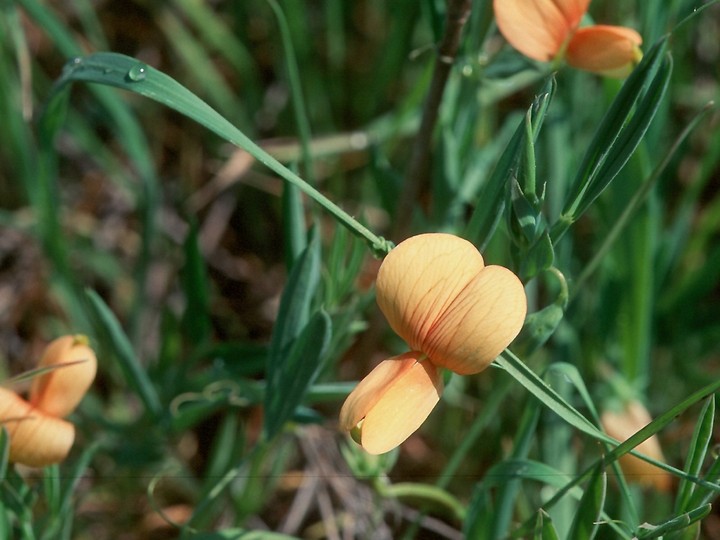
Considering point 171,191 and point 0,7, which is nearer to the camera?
point 0,7

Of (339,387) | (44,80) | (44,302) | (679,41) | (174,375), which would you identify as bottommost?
(44,302)

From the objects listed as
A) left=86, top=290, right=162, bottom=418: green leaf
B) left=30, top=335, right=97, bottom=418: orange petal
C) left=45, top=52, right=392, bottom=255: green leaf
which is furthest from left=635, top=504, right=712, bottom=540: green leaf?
left=86, top=290, right=162, bottom=418: green leaf

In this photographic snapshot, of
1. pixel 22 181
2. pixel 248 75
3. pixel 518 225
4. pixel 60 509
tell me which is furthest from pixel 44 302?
pixel 518 225

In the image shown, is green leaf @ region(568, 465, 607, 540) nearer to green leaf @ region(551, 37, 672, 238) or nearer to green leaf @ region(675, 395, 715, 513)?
green leaf @ region(675, 395, 715, 513)

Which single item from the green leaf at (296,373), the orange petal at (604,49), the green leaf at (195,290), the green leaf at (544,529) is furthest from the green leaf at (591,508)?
the green leaf at (195,290)

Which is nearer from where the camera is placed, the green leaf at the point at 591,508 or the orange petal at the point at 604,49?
the green leaf at the point at 591,508

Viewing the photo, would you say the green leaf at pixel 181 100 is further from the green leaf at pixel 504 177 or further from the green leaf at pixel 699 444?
the green leaf at pixel 699 444

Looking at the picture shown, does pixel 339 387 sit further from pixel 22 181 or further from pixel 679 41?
pixel 679 41
